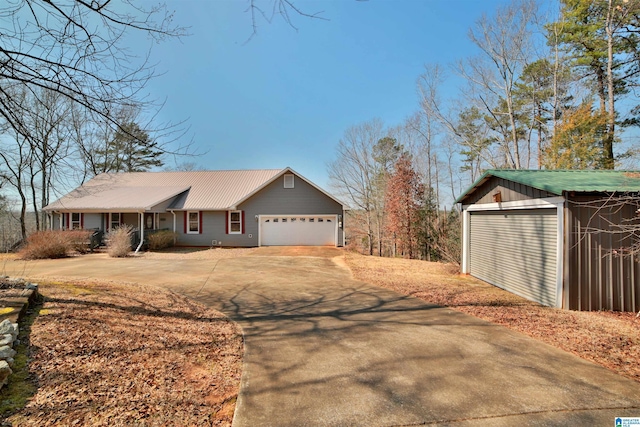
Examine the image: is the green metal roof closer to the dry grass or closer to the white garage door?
the dry grass

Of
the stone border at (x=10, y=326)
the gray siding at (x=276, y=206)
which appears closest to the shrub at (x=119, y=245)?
the gray siding at (x=276, y=206)

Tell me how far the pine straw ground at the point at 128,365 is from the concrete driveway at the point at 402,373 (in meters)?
0.31

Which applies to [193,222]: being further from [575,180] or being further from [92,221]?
[575,180]

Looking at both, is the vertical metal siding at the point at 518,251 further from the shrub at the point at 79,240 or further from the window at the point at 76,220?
the window at the point at 76,220

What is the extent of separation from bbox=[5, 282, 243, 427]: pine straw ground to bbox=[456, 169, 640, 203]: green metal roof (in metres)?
6.79

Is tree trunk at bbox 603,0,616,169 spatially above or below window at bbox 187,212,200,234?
above

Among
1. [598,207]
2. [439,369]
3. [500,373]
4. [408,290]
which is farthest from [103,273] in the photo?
[598,207]

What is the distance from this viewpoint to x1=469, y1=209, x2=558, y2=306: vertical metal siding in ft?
21.9

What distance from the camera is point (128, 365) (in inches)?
133

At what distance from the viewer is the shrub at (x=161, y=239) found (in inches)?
693

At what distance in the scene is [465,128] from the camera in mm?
22562

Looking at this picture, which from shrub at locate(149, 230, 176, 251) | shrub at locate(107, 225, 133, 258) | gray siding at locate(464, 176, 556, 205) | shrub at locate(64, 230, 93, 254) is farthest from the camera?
shrub at locate(149, 230, 176, 251)

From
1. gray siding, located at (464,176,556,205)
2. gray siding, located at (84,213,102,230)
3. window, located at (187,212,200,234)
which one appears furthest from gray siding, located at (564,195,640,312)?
gray siding, located at (84,213,102,230)

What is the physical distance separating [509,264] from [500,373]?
562 centimetres
